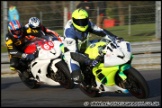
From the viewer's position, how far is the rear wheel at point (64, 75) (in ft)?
35.4

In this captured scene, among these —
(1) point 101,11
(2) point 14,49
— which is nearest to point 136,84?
(2) point 14,49

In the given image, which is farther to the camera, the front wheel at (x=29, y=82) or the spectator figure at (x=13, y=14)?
the spectator figure at (x=13, y=14)

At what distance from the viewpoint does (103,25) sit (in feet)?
52.2

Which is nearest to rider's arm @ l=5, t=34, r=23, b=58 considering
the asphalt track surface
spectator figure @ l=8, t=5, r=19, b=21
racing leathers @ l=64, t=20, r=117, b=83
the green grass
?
the asphalt track surface

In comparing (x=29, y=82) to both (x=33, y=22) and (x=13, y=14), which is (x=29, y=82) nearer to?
(x=33, y=22)

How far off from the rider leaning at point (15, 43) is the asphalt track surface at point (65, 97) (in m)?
0.60

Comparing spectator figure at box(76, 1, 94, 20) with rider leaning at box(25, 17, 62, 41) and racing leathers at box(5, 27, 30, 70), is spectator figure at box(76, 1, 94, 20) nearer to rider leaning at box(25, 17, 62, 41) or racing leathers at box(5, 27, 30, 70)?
rider leaning at box(25, 17, 62, 41)

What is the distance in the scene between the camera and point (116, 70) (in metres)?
9.00

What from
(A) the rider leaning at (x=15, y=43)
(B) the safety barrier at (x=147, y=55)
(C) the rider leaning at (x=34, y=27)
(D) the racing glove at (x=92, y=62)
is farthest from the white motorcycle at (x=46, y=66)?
(B) the safety barrier at (x=147, y=55)

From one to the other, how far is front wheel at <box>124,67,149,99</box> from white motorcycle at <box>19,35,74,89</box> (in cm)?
210

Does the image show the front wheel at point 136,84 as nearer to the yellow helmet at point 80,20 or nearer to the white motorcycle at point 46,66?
the yellow helmet at point 80,20

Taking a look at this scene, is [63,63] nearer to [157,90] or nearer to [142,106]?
[157,90]

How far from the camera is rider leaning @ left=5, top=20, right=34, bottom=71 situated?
38.0 ft

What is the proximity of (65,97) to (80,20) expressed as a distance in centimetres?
155
